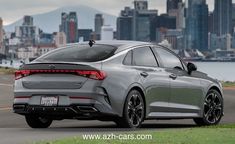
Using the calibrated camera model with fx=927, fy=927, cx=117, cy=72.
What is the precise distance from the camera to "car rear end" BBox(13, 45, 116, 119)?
48.6ft

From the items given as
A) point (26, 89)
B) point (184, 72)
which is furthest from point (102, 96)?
point (184, 72)

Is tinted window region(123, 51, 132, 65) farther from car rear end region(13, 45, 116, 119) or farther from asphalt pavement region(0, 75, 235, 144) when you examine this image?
asphalt pavement region(0, 75, 235, 144)

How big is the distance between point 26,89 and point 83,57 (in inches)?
43.0

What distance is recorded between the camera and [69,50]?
52.0 ft

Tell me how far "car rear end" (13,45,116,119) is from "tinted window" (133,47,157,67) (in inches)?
34.1

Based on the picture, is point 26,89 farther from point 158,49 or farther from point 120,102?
point 158,49

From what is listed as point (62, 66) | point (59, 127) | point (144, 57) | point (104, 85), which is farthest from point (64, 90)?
point (144, 57)

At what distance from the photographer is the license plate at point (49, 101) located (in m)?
14.9

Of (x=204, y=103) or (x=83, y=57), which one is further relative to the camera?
(x=204, y=103)

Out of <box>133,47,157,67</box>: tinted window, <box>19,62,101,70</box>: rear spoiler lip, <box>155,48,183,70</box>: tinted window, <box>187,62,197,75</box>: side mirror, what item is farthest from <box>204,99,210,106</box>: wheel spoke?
<box>19,62,101,70</box>: rear spoiler lip

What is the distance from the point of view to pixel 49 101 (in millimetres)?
14922

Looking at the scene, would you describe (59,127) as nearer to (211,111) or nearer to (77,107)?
(77,107)

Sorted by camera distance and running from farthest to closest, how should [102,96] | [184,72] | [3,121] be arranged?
[3,121] → [184,72] → [102,96]

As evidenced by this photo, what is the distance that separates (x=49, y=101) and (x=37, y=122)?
1.15 metres
